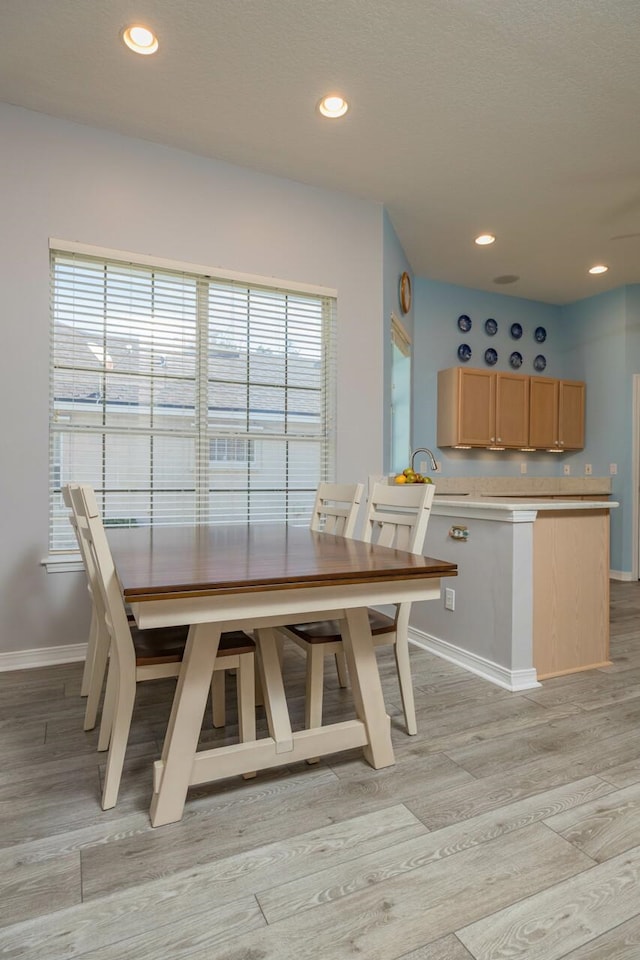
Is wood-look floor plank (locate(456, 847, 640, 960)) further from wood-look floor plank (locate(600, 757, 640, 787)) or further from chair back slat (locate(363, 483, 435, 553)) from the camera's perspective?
chair back slat (locate(363, 483, 435, 553))

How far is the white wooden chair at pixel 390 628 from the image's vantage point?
6.42ft

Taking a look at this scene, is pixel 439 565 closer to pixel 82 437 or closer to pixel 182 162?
pixel 82 437

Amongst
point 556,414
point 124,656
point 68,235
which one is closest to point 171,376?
point 68,235

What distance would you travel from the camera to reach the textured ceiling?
2.26 metres

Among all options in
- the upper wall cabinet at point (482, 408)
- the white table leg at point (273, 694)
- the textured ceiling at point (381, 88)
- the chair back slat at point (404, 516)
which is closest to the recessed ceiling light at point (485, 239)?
the textured ceiling at point (381, 88)

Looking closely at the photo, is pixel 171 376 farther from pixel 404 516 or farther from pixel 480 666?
pixel 480 666

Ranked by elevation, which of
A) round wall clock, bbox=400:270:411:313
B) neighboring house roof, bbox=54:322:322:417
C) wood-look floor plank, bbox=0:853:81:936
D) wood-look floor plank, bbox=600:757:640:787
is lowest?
wood-look floor plank, bbox=0:853:81:936

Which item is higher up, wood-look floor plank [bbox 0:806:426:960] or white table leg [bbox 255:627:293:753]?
white table leg [bbox 255:627:293:753]

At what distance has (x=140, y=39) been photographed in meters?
2.38

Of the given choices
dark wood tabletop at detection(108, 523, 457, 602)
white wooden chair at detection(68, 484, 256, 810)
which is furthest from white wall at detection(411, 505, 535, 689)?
white wooden chair at detection(68, 484, 256, 810)

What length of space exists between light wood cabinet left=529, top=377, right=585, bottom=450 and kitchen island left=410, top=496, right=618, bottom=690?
9.65 ft

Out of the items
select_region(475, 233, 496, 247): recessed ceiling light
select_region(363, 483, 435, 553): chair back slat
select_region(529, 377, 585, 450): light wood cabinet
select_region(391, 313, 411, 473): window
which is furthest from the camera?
select_region(529, 377, 585, 450): light wood cabinet

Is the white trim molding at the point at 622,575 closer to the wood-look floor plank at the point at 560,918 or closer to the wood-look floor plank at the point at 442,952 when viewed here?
the wood-look floor plank at the point at 560,918

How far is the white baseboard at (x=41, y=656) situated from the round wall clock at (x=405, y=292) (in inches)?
138
